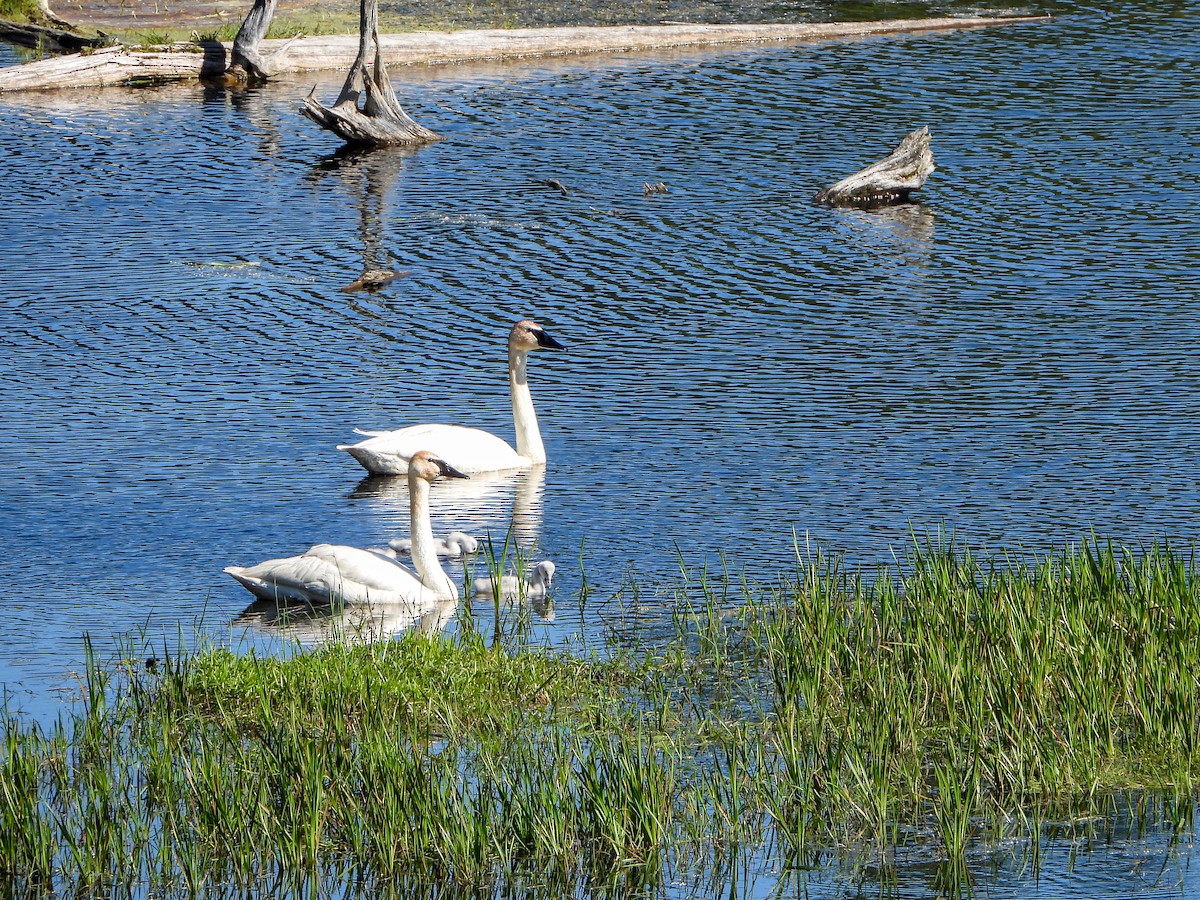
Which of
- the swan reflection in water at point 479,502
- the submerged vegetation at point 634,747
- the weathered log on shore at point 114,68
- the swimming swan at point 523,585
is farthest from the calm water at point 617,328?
the weathered log on shore at point 114,68

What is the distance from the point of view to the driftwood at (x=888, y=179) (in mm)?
24266

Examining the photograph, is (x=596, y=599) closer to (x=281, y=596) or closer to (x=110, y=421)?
(x=281, y=596)

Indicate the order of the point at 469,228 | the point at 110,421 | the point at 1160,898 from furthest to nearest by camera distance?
the point at 469,228
the point at 110,421
the point at 1160,898

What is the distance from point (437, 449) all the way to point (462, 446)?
25 centimetres

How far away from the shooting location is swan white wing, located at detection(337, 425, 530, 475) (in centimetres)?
1388

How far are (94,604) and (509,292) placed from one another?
9.64 metres

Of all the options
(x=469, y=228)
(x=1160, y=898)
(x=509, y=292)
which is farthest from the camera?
(x=469, y=228)

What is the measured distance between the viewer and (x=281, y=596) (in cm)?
1112

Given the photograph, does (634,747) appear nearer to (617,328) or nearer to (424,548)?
(424,548)

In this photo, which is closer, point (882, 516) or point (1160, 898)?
point (1160, 898)

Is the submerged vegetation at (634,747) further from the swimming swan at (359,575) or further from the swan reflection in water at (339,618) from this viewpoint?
the swimming swan at (359,575)

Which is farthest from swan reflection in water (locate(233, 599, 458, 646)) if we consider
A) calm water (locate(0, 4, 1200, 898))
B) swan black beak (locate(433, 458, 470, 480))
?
swan black beak (locate(433, 458, 470, 480))

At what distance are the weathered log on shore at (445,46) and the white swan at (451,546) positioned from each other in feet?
73.9

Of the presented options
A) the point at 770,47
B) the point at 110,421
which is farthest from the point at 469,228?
the point at 770,47
